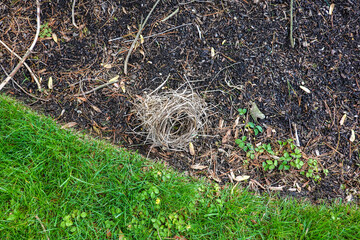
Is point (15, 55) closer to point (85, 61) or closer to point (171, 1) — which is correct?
point (85, 61)

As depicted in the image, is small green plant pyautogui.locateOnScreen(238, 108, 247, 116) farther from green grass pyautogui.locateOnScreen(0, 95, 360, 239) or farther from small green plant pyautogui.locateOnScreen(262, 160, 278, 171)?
green grass pyautogui.locateOnScreen(0, 95, 360, 239)

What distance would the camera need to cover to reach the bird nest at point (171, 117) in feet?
6.51

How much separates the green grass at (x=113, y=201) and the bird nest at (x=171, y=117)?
289mm

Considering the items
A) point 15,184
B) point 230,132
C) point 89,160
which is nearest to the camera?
point 15,184

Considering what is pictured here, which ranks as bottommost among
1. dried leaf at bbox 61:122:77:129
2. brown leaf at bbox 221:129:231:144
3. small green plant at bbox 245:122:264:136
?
brown leaf at bbox 221:129:231:144

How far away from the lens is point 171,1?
7.62 feet

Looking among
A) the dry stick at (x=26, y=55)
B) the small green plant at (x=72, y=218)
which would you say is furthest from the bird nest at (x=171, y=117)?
the dry stick at (x=26, y=55)

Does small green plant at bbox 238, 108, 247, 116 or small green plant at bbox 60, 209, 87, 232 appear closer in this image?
small green plant at bbox 60, 209, 87, 232

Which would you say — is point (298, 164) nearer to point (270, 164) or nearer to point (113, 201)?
point (270, 164)

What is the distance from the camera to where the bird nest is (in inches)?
78.2

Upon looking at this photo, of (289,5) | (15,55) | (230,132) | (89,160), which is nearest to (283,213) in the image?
(230,132)

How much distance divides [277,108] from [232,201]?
0.98 m

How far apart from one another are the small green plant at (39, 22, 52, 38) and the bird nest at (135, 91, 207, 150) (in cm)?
113

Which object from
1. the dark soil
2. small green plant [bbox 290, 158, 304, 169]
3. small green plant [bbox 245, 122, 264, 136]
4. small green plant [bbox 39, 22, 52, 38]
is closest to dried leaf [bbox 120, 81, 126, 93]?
the dark soil
